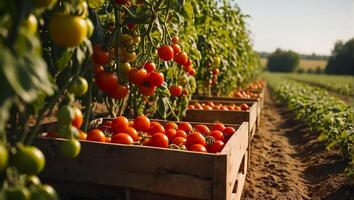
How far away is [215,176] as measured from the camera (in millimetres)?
2365

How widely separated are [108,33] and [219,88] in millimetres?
5350

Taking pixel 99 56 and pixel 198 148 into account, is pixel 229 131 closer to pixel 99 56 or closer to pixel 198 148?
pixel 198 148

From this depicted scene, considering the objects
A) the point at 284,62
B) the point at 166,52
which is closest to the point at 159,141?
the point at 166,52

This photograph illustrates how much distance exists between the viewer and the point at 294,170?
5.55 m

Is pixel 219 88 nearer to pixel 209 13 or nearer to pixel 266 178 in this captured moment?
pixel 209 13

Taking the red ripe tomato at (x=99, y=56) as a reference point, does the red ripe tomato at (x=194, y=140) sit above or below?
below

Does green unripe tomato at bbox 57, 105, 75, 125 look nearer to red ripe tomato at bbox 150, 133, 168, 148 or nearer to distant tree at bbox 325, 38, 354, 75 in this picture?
red ripe tomato at bbox 150, 133, 168, 148

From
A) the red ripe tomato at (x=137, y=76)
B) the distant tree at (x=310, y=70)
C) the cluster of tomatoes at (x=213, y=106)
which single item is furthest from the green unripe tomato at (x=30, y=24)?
the distant tree at (x=310, y=70)

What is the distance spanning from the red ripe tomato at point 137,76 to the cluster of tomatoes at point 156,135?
1.20 feet

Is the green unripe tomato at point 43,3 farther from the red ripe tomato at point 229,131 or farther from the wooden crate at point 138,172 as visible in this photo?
the red ripe tomato at point 229,131

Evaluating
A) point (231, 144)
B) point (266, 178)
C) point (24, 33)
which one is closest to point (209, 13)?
point (266, 178)

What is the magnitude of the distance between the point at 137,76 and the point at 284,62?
8987 cm

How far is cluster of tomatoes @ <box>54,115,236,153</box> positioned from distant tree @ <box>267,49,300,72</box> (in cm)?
8872

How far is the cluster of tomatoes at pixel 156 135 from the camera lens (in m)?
2.71
